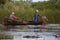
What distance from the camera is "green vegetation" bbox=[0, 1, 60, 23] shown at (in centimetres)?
779

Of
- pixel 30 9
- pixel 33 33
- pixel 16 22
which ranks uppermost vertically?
pixel 30 9

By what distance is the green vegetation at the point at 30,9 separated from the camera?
7793 mm

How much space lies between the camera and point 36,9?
7.91 m

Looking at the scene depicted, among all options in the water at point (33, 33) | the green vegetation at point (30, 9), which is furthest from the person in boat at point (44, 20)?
the water at point (33, 33)

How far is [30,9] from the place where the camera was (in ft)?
26.0

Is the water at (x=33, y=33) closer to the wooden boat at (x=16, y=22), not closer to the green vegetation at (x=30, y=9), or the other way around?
the wooden boat at (x=16, y=22)

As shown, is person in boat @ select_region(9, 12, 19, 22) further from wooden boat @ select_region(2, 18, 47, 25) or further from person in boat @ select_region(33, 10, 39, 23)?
person in boat @ select_region(33, 10, 39, 23)

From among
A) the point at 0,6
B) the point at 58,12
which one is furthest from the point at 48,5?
the point at 0,6

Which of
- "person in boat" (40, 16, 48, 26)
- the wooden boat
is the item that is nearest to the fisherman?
"person in boat" (40, 16, 48, 26)

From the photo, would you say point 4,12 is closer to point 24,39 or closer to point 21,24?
point 21,24

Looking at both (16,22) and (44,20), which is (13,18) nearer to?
(16,22)

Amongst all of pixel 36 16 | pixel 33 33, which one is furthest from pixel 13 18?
pixel 33 33

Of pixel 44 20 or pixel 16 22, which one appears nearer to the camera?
pixel 44 20

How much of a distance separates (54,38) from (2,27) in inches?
87.0
